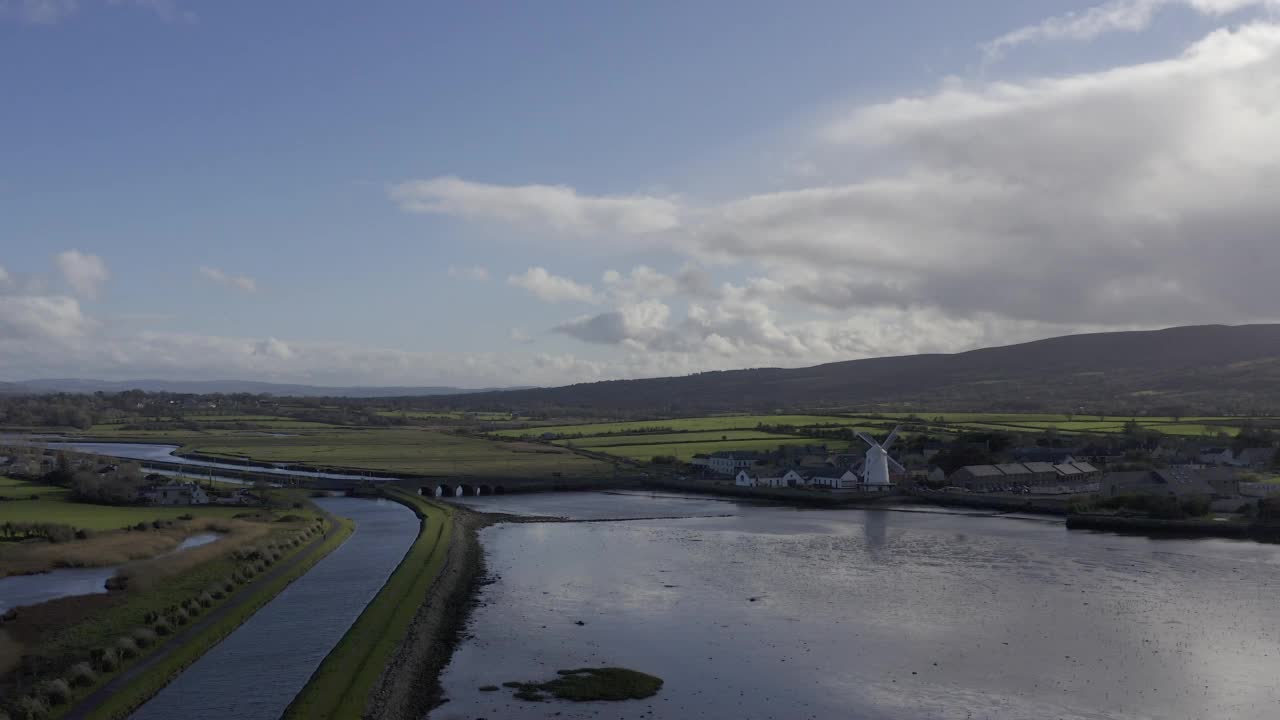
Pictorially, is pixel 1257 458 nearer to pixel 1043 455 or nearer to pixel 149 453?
pixel 1043 455

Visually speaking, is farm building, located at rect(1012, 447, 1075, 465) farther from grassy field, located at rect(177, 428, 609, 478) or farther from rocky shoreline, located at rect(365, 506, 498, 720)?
rocky shoreline, located at rect(365, 506, 498, 720)

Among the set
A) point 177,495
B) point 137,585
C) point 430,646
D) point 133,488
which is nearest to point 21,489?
point 133,488

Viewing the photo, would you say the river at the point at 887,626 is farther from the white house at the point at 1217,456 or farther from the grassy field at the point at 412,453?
the grassy field at the point at 412,453

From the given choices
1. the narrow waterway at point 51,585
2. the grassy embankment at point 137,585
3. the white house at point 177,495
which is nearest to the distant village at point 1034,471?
the grassy embankment at point 137,585

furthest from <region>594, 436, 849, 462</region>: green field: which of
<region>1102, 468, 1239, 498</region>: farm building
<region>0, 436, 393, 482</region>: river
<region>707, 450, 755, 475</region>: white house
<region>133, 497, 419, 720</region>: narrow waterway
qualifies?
<region>133, 497, 419, 720</region>: narrow waterway

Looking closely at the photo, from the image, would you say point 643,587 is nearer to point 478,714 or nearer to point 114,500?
point 478,714

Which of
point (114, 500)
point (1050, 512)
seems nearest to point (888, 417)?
point (1050, 512)
